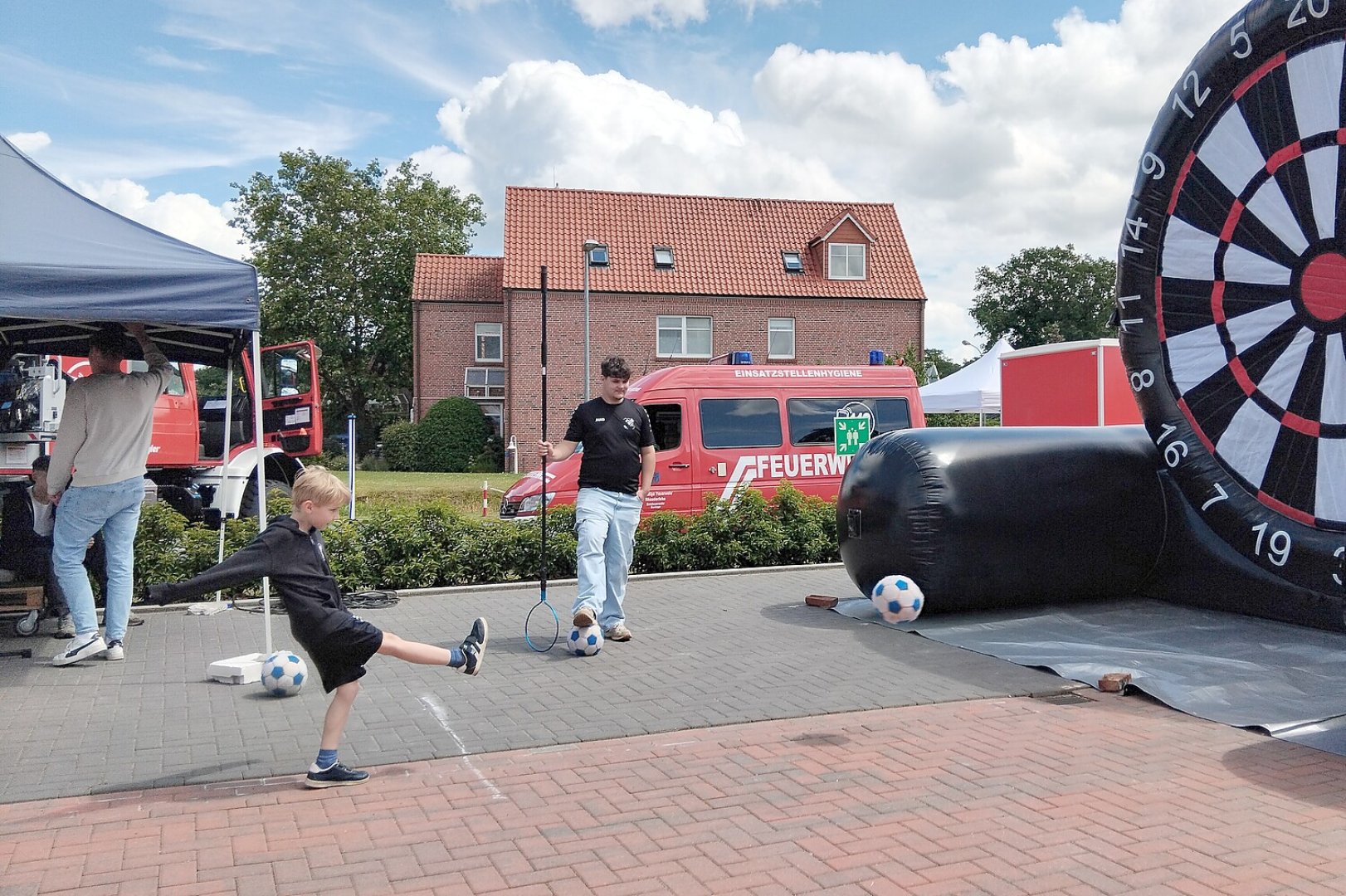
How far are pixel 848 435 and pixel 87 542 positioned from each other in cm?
882

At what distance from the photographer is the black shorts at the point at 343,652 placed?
4.65 meters

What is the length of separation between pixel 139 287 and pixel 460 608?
379 centimetres

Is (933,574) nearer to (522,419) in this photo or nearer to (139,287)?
(139,287)

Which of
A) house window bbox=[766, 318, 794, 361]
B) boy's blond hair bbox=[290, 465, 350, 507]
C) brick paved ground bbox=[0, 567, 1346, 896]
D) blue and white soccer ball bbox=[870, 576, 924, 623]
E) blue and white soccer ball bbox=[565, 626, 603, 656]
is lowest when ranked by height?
brick paved ground bbox=[0, 567, 1346, 896]

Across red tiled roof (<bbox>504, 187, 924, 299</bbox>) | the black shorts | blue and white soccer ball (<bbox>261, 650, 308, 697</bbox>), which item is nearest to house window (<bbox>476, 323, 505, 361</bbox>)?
red tiled roof (<bbox>504, 187, 924, 299</bbox>)

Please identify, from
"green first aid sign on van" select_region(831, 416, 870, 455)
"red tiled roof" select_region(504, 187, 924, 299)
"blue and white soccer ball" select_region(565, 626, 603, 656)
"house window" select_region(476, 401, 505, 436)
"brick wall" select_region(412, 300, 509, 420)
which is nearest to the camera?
"blue and white soccer ball" select_region(565, 626, 603, 656)

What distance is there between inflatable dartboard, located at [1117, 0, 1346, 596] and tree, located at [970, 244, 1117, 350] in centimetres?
7062

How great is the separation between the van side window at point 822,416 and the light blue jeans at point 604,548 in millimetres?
6238

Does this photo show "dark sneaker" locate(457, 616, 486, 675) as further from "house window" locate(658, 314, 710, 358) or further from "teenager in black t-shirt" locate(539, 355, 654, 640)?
"house window" locate(658, 314, 710, 358)

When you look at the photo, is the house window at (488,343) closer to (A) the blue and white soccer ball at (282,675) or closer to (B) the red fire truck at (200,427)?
(B) the red fire truck at (200,427)

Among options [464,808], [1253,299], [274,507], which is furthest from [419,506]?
[1253,299]

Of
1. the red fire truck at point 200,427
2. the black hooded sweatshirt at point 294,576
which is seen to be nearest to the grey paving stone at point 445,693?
the black hooded sweatshirt at point 294,576

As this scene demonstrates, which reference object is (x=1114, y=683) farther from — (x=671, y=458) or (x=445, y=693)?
(x=671, y=458)

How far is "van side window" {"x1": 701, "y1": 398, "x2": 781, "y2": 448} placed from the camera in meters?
13.1
